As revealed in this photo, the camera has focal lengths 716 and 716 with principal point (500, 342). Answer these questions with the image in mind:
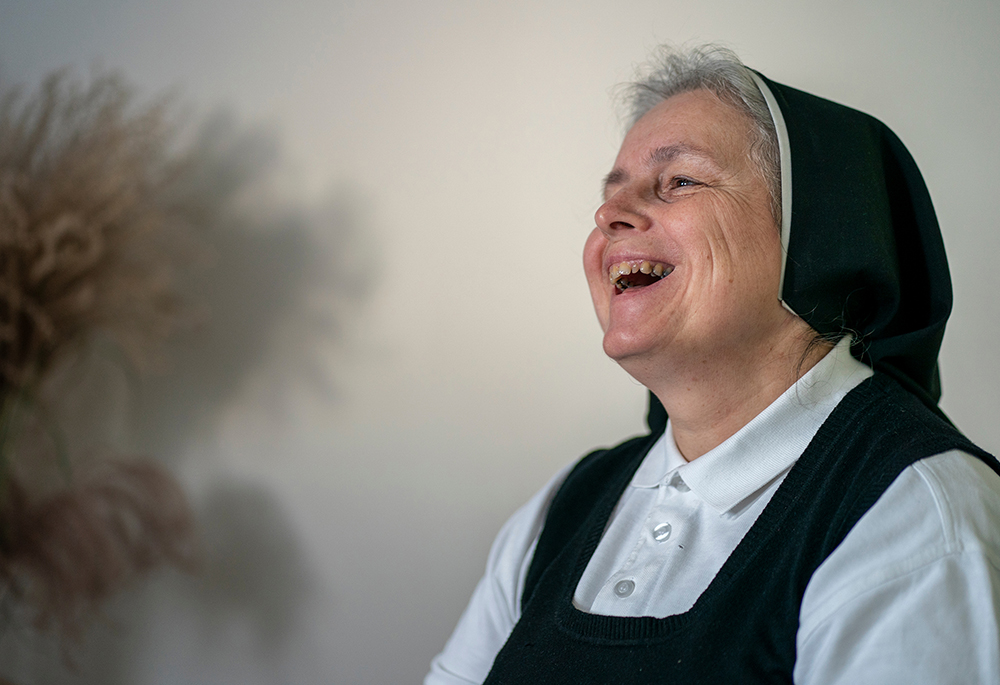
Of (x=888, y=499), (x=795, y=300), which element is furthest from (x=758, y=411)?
(x=888, y=499)

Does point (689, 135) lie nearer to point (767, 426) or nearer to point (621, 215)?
point (621, 215)

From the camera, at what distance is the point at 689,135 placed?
1.08 meters

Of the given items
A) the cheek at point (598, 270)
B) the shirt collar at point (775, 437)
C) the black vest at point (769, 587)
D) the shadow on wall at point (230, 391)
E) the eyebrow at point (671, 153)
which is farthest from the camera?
the shadow on wall at point (230, 391)

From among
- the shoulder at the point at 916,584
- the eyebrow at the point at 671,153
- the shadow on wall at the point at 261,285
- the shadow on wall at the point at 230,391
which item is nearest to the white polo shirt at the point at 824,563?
the shoulder at the point at 916,584

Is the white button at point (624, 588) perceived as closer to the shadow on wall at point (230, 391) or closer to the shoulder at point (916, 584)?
the shoulder at point (916, 584)

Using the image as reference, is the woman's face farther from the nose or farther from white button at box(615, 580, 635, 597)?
A: white button at box(615, 580, 635, 597)

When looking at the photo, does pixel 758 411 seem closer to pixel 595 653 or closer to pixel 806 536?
pixel 806 536

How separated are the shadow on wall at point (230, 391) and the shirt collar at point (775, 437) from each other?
1.02 metres

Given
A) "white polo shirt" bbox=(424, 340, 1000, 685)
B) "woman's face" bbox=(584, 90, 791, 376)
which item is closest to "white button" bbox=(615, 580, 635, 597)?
"white polo shirt" bbox=(424, 340, 1000, 685)

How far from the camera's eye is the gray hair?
1.03m

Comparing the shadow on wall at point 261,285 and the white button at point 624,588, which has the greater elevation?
the shadow on wall at point 261,285

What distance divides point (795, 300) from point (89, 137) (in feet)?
4.34

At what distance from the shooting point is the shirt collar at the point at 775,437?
0.95 meters

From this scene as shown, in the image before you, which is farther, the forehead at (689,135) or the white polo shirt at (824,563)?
the forehead at (689,135)
